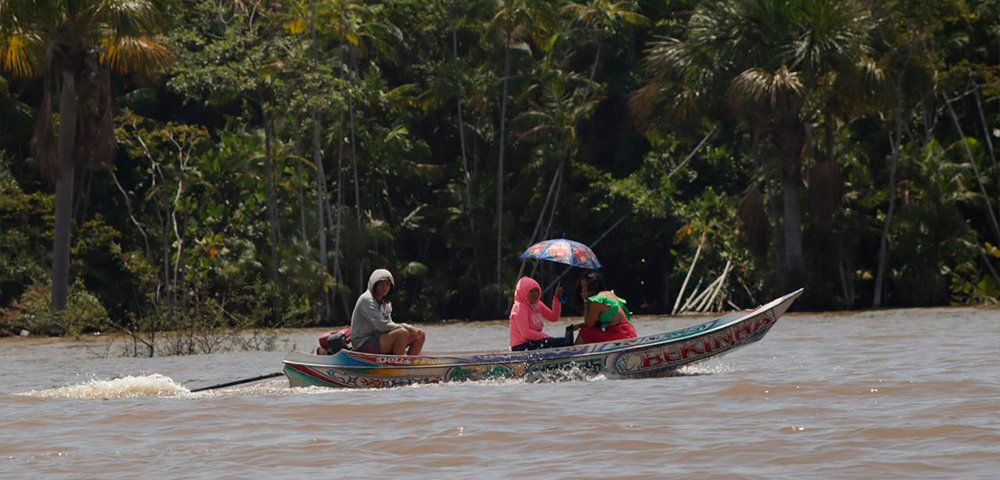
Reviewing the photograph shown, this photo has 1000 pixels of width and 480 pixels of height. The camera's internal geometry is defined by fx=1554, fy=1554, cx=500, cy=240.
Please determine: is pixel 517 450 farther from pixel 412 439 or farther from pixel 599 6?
pixel 599 6

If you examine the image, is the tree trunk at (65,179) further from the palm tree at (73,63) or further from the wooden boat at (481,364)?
the wooden boat at (481,364)

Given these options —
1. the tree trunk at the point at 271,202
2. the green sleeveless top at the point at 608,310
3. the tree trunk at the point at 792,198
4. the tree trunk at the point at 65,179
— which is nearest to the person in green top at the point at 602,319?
the green sleeveless top at the point at 608,310

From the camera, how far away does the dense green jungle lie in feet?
101

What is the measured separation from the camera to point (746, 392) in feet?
43.7

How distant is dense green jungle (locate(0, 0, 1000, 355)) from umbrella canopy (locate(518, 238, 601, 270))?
43.5 feet

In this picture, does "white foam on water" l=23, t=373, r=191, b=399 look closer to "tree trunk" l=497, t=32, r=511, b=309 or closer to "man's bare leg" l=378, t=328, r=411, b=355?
"man's bare leg" l=378, t=328, r=411, b=355

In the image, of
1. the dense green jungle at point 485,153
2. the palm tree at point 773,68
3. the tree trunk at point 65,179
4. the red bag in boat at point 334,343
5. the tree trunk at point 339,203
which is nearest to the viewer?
the red bag in boat at point 334,343

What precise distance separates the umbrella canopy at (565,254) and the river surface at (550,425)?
1.22m

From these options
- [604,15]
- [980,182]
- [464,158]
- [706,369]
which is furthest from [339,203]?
[706,369]

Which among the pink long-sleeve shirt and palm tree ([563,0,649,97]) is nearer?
the pink long-sleeve shirt

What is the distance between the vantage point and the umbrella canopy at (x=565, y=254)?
15461mm

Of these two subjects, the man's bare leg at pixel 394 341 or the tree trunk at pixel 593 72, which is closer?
the man's bare leg at pixel 394 341

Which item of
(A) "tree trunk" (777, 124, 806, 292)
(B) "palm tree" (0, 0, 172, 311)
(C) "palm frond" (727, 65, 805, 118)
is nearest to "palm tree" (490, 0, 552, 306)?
(C) "palm frond" (727, 65, 805, 118)

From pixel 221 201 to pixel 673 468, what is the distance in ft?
93.0
